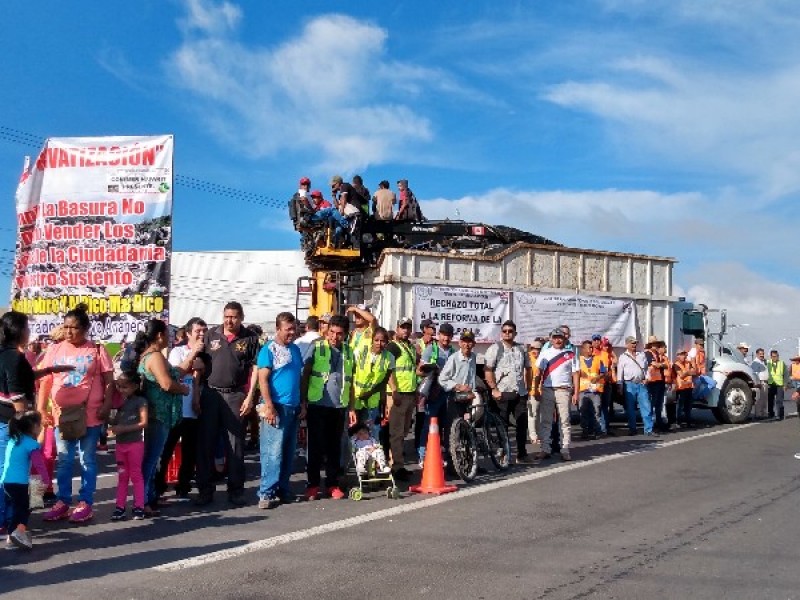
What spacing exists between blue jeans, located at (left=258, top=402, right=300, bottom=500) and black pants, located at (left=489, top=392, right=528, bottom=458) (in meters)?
3.64

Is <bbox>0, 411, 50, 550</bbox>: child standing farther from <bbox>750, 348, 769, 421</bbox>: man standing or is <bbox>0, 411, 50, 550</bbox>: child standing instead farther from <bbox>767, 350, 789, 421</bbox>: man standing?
<bbox>767, 350, 789, 421</bbox>: man standing

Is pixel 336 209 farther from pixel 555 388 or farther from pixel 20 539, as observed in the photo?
pixel 20 539

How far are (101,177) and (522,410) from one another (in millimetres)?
6194

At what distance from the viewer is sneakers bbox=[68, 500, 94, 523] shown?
731cm

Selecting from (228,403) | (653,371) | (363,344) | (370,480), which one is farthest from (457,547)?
(653,371)

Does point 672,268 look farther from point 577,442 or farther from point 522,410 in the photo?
point 522,410

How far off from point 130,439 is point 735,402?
48.6 feet

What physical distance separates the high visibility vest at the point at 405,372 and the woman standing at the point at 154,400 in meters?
2.64

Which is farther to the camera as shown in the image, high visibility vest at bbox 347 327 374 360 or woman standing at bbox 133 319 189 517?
high visibility vest at bbox 347 327 374 360

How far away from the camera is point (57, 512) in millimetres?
7355

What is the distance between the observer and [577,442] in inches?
568

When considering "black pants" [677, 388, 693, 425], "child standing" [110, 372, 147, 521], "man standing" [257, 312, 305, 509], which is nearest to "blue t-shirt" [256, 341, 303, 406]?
"man standing" [257, 312, 305, 509]

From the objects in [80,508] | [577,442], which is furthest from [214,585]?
[577,442]

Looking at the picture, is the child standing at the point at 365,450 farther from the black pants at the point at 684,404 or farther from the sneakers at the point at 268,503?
the black pants at the point at 684,404
